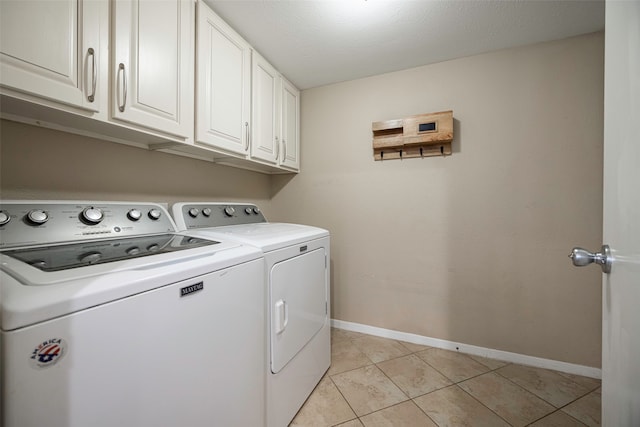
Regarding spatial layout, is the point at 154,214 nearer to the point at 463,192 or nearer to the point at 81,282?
the point at 81,282

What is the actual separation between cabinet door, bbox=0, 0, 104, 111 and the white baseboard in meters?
2.36

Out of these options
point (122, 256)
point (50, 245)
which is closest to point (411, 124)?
point (122, 256)

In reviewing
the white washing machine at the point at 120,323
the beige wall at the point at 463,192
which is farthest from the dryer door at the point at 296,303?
the beige wall at the point at 463,192

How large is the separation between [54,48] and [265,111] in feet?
3.93

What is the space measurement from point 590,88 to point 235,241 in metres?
2.43

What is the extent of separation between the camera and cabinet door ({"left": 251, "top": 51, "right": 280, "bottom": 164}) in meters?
1.79

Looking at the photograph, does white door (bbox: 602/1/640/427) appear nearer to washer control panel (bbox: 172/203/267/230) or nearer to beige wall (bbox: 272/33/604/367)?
beige wall (bbox: 272/33/604/367)

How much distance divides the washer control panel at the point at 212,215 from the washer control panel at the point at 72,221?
130mm

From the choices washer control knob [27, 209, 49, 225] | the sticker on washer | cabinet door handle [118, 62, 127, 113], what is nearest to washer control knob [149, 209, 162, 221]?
washer control knob [27, 209, 49, 225]

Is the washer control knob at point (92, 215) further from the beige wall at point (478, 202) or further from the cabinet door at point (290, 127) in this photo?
the beige wall at point (478, 202)

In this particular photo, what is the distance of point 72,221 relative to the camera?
1024mm

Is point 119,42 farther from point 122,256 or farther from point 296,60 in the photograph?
point 296,60

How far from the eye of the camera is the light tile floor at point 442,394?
53.2 inches

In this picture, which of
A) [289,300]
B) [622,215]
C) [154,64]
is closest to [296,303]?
[289,300]
